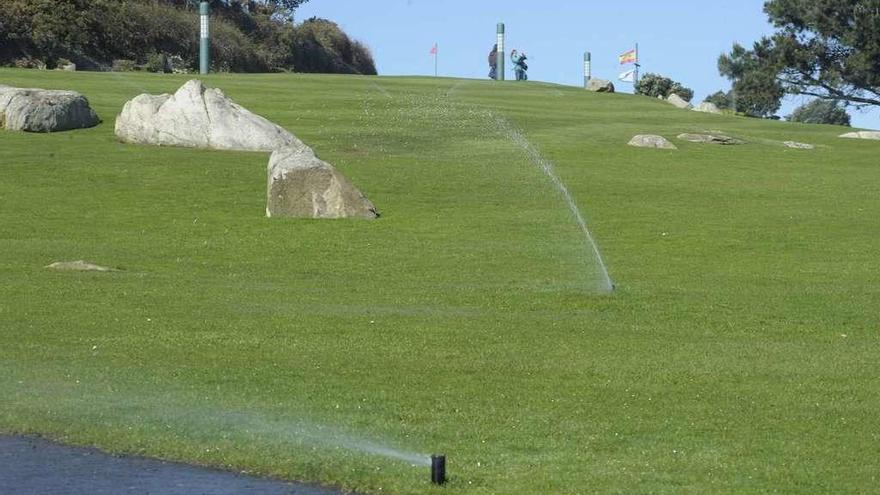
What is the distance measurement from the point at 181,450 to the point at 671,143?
127 feet

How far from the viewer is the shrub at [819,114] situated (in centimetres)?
11461

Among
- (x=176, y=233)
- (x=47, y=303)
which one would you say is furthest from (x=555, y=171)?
(x=47, y=303)

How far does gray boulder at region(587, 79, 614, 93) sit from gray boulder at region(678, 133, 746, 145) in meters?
24.8

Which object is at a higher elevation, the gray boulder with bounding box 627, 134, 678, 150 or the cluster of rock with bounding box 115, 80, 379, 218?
the cluster of rock with bounding box 115, 80, 379, 218

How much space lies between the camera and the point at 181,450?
12.2 meters

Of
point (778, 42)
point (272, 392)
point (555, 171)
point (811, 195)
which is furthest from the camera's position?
point (778, 42)

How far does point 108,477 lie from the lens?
11445 millimetres

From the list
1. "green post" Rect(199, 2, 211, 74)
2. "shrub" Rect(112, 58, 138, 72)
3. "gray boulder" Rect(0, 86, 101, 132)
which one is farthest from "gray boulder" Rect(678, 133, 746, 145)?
"shrub" Rect(112, 58, 138, 72)

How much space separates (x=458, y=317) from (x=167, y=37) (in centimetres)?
6524

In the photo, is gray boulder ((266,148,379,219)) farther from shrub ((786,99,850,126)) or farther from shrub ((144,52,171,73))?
shrub ((786,99,850,126))

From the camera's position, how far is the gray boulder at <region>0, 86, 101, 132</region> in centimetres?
4331

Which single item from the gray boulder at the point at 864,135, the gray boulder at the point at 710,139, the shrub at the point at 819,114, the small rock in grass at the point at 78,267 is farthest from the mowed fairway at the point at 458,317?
the shrub at the point at 819,114

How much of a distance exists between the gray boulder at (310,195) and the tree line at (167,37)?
43290mm

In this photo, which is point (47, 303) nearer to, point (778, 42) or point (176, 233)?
point (176, 233)
